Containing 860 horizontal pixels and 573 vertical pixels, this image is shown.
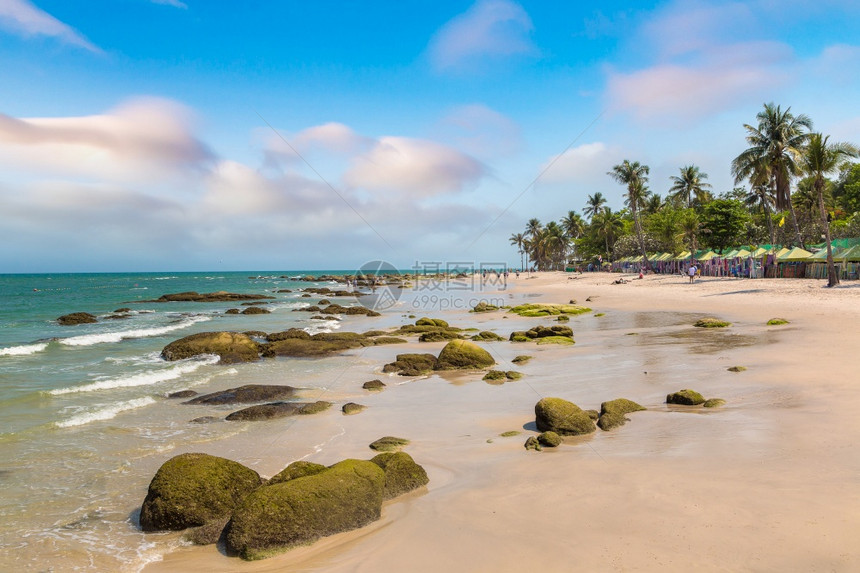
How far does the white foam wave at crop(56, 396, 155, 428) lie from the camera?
10718mm

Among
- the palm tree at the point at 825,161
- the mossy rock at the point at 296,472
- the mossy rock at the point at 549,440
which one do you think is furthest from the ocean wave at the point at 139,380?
the palm tree at the point at 825,161

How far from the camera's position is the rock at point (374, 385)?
13328mm

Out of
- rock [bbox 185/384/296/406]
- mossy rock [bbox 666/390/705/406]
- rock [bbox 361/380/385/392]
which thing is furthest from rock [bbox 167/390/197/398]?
mossy rock [bbox 666/390/705/406]

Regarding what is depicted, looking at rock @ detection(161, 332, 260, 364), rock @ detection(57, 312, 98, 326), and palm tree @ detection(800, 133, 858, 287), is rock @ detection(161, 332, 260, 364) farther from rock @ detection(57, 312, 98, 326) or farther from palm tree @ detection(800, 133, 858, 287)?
palm tree @ detection(800, 133, 858, 287)

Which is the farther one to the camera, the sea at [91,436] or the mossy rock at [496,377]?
the mossy rock at [496,377]

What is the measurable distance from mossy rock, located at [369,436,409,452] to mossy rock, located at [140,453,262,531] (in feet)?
7.78

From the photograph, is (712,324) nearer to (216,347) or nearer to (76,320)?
(216,347)

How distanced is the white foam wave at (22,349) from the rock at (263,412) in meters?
16.9

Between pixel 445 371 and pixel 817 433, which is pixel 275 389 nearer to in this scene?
pixel 445 371

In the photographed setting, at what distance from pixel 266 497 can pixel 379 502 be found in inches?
52.7

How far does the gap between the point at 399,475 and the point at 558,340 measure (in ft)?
45.5

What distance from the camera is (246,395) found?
1261 centimetres

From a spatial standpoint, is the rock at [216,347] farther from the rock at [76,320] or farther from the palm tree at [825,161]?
the palm tree at [825,161]

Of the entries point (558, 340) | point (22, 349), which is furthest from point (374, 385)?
point (22, 349)
